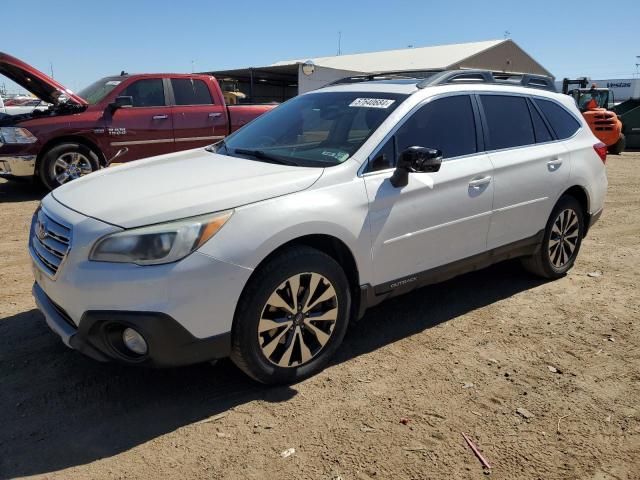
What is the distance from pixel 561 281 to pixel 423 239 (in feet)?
7.02

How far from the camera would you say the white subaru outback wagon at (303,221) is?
8.62 ft

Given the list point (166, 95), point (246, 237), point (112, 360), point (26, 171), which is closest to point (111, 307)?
point (112, 360)

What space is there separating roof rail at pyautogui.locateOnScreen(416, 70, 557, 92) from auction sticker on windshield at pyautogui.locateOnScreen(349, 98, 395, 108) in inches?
12.3

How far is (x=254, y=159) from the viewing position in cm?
361

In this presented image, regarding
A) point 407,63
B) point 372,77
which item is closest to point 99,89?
point 372,77

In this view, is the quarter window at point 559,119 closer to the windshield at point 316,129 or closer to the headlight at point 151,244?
the windshield at point 316,129

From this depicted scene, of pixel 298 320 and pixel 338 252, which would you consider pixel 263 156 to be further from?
pixel 298 320

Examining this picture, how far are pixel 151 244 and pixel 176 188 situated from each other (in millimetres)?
485

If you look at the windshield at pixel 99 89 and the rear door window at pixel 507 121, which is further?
the windshield at pixel 99 89

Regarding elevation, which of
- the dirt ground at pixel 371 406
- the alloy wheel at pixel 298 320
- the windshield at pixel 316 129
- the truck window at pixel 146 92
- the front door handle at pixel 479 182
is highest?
the truck window at pixel 146 92

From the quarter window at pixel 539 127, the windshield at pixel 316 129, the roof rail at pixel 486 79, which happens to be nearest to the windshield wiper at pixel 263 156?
the windshield at pixel 316 129

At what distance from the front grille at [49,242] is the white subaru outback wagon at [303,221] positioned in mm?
12

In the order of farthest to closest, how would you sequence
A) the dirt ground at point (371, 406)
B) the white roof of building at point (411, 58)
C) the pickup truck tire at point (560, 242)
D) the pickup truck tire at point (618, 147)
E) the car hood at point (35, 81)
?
the white roof of building at point (411, 58) < the pickup truck tire at point (618, 147) < the car hood at point (35, 81) < the pickup truck tire at point (560, 242) < the dirt ground at point (371, 406)

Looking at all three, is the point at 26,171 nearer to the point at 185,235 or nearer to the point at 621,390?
the point at 185,235
